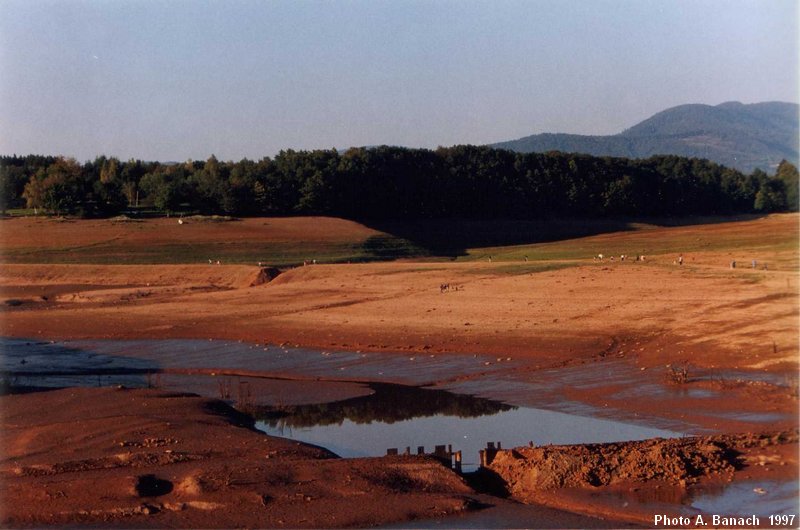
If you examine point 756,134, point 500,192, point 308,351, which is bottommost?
point 308,351

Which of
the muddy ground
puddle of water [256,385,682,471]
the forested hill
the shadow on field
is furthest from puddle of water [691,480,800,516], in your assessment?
the shadow on field

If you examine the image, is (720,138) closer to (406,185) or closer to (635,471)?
(406,185)

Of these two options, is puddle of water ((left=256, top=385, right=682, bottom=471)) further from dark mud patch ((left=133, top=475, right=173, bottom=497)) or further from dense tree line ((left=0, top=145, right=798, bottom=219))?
dense tree line ((left=0, top=145, right=798, bottom=219))

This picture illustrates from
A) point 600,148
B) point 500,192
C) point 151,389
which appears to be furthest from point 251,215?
point 600,148

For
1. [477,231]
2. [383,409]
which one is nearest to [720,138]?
[477,231]

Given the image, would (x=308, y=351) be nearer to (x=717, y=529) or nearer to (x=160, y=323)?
(x=160, y=323)

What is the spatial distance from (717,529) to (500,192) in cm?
6629

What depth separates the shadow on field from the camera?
54.1 m

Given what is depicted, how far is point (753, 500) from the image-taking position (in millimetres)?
9648

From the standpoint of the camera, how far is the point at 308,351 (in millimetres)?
23438

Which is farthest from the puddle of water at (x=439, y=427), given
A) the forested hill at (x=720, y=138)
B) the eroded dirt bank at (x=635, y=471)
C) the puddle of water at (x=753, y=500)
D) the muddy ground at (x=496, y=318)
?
the forested hill at (x=720, y=138)

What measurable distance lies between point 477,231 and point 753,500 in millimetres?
54053

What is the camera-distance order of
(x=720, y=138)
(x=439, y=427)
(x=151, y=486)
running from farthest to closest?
(x=720, y=138)
(x=439, y=427)
(x=151, y=486)

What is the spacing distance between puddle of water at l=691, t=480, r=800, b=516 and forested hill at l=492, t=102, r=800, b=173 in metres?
29.0
